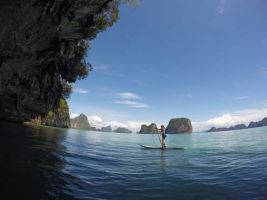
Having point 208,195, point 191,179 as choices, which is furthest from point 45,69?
point 208,195

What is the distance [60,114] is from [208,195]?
142 m

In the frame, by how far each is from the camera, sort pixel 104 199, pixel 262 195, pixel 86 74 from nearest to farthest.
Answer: pixel 104 199
pixel 262 195
pixel 86 74

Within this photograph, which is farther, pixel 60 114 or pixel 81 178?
pixel 60 114

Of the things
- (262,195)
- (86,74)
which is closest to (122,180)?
(262,195)

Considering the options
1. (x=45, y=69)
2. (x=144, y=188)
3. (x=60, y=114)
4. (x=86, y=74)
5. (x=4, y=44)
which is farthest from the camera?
(x=60, y=114)

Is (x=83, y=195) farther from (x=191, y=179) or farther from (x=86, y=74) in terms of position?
(x=86, y=74)

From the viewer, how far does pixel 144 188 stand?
392 inches

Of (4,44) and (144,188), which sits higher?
(4,44)

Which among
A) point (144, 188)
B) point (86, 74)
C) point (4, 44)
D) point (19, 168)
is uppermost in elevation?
point (86, 74)

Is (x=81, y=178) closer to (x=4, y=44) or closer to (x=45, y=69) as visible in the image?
(x=4, y=44)

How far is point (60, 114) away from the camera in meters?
141

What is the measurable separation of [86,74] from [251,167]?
96.2 ft

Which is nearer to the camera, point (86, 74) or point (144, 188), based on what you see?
point (144, 188)

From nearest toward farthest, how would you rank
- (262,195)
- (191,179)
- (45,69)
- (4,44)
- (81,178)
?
(262,195) < (81,178) < (191,179) < (4,44) < (45,69)
